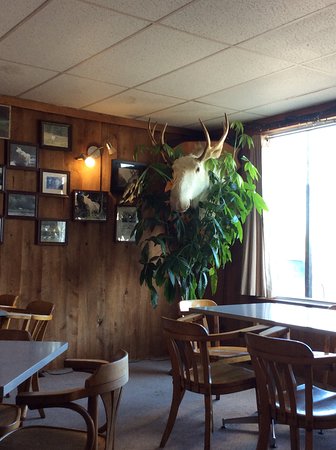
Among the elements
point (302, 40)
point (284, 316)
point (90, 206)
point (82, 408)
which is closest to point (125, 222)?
point (90, 206)

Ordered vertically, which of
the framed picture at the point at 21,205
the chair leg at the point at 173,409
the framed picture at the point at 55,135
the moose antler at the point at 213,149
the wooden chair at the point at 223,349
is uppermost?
the framed picture at the point at 55,135

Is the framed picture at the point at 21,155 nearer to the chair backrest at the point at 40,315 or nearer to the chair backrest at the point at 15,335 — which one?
the chair backrest at the point at 40,315

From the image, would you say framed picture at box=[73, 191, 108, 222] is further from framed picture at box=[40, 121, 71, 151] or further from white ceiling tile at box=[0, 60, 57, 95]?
white ceiling tile at box=[0, 60, 57, 95]

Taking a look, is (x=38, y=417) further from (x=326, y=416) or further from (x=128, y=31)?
(x=128, y=31)

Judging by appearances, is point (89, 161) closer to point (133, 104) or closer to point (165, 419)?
point (133, 104)

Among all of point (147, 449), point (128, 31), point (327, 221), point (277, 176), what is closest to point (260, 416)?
point (147, 449)

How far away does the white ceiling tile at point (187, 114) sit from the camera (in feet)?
17.5

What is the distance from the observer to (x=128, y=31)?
3496mm

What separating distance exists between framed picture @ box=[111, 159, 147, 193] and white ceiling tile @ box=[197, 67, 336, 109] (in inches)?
45.8

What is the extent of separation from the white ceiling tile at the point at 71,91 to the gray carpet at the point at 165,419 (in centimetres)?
260

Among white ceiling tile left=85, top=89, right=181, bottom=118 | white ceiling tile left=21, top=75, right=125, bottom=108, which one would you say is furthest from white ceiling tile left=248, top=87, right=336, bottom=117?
white ceiling tile left=21, top=75, right=125, bottom=108

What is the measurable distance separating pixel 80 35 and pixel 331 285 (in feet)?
10.3

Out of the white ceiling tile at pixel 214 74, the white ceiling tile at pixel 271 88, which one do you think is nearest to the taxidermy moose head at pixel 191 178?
the white ceiling tile at pixel 271 88

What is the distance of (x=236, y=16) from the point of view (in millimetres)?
3221
